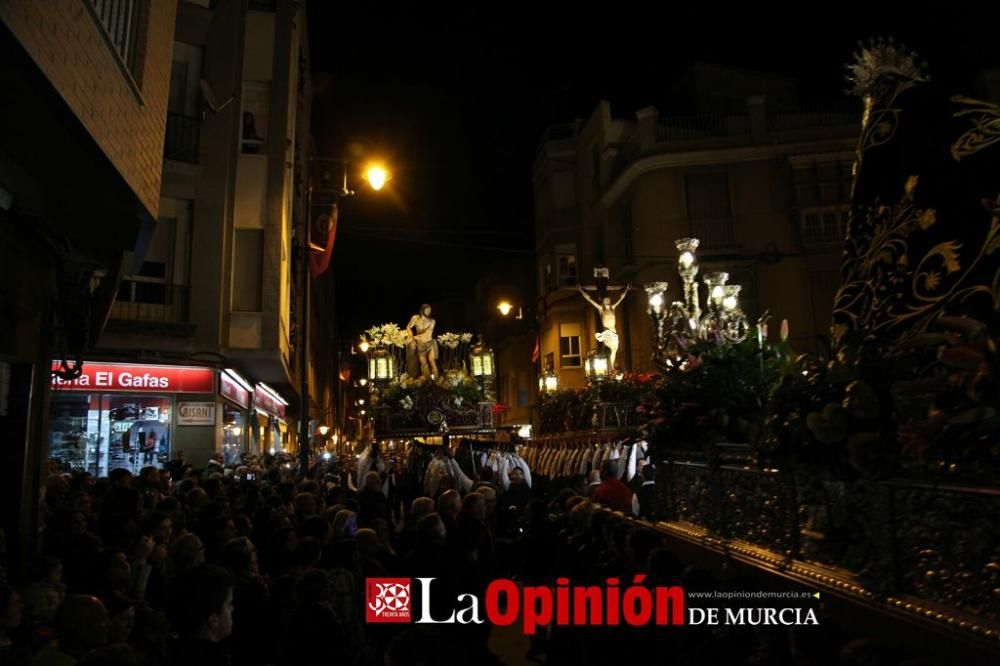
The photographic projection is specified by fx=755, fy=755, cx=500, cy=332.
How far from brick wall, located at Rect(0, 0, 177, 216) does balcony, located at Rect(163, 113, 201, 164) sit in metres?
10.1

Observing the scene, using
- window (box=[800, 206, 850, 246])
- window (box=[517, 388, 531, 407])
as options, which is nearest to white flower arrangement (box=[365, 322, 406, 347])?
window (box=[800, 206, 850, 246])

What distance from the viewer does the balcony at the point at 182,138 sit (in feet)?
57.7

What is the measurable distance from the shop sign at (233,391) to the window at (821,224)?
1950 centimetres

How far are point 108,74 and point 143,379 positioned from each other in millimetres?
12119

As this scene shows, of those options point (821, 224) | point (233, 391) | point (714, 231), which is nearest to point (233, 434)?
point (233, 391)

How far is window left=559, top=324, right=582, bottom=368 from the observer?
3603cm

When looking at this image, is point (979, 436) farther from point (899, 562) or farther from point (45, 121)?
point (45, 121)

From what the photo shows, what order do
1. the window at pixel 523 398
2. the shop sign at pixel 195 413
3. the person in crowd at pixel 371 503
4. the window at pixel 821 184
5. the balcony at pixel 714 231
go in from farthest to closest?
the window at pixel 523 398
the balcony at pixel 714 231
the window at pixel 821 184
the shop sign at pixel 195 413
the person in crowd at pixel 371 503

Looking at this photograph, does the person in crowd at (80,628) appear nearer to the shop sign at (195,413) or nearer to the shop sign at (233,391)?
the shop sign at (195,413)

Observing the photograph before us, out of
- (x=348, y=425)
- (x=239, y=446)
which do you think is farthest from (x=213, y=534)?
(x=348, y=425)

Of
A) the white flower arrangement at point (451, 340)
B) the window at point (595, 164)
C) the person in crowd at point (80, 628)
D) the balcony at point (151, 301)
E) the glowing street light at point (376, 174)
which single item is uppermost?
the window at point (595, 164)

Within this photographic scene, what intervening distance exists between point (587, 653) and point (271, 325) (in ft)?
51.7

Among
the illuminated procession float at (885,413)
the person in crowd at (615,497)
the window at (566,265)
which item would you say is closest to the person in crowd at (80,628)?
the illuminated procession float at (885,413)

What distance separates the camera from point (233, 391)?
20.0 m
